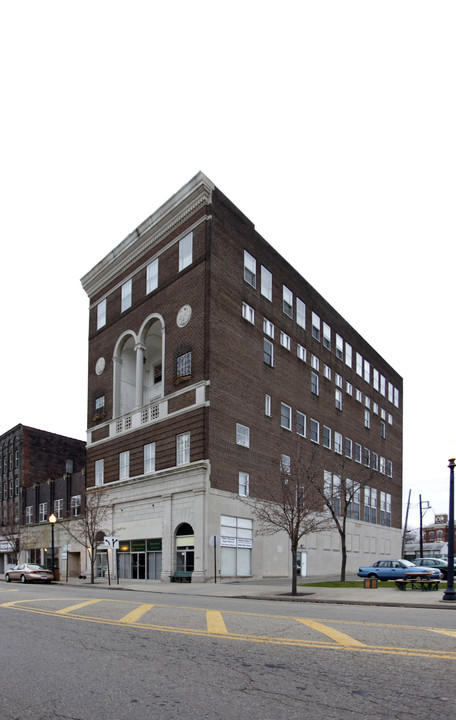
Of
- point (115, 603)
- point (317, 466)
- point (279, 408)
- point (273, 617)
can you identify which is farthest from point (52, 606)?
point (317, 466)

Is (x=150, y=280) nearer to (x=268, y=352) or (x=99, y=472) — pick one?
(x=268, y=352)

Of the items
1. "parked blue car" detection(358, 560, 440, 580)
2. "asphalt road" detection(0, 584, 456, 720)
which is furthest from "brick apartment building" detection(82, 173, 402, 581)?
"asphalt road" detection(0, 584, 456, 720)

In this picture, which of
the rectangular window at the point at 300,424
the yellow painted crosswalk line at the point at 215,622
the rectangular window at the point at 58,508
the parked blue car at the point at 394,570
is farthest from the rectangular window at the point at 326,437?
the yellow painted crosswalk line at the point at 215,622

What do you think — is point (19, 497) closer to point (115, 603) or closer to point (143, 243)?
point (143, 243)

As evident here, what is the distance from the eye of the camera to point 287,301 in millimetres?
47281

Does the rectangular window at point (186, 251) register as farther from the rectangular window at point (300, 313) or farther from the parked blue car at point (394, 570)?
the parked blue car at point (394, 570)

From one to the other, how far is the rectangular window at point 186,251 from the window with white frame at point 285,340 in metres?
9.74

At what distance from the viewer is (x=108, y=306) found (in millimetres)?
48188

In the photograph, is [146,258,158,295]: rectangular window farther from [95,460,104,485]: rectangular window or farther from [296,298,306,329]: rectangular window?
[95,460,104,485]: rectangular window

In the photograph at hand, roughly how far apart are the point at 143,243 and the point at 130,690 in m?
38.9

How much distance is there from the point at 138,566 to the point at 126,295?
18.8 metres

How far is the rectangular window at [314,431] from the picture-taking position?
49.2 meters

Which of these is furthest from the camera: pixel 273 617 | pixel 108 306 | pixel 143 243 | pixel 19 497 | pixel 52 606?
pixel 19 497

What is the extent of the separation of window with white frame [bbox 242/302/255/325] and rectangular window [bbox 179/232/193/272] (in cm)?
458
